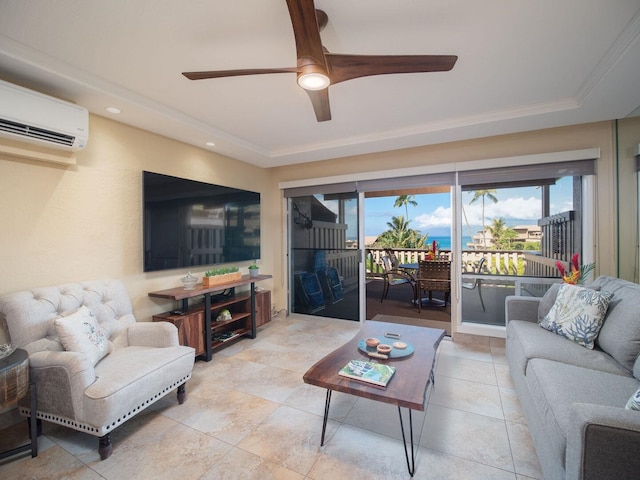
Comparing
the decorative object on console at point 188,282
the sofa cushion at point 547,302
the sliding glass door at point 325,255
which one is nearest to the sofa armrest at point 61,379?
the decorative object on console at point 188,282

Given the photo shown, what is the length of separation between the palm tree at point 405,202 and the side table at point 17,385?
631cm

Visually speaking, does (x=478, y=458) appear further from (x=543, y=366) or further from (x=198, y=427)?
(x=198, y=427)

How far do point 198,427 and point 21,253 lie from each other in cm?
179

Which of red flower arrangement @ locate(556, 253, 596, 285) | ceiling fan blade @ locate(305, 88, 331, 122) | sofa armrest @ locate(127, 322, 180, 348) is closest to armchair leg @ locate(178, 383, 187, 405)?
sofa armrest @ locate(127, 322, 180, 348)

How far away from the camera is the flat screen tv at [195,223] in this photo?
2.79 metres

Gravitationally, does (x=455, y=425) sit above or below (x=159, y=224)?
below

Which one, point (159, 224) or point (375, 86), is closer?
point (375, 86)

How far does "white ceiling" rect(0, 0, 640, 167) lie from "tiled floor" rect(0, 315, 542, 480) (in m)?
2.43

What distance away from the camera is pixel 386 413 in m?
2.08

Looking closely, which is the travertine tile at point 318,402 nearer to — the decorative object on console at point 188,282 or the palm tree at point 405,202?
the decorative object on console at point 188,282

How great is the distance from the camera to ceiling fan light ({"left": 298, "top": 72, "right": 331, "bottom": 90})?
1.52m

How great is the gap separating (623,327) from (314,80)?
93.6 inches

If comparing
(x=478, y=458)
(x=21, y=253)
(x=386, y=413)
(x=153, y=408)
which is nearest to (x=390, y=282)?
(x=386, y=413)

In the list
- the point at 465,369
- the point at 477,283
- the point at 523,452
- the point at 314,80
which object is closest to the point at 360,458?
the point at 523,452
